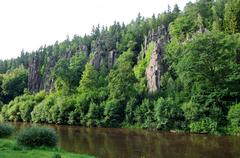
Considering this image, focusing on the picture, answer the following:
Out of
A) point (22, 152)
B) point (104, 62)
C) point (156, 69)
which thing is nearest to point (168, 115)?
point (156, 69)

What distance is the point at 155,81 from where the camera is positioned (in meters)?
93.6

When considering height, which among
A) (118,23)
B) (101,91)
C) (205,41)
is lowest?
(101,91)

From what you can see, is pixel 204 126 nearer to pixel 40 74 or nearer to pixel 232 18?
pixel 232 18

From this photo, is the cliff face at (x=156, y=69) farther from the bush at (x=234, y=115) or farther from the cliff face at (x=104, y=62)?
the bush at (x=234, y=115)

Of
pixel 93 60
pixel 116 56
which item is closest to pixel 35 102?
pixel 93 60

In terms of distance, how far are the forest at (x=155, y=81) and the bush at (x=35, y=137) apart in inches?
1482

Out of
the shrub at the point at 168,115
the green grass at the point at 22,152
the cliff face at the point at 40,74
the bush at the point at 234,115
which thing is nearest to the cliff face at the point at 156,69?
the shrub at the point at 168,115

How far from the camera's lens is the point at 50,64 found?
16462cm

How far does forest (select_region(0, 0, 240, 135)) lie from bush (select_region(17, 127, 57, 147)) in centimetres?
3764

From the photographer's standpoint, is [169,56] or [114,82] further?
[169,56]

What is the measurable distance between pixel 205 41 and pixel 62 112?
1790 inches

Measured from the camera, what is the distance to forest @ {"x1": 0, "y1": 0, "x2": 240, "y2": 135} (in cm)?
6956

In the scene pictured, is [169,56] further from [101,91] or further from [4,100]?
[4,100]

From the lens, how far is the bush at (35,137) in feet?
104
